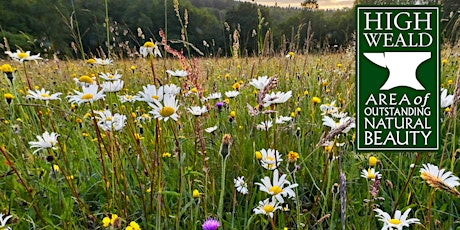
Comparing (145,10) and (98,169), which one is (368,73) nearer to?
(98,169)

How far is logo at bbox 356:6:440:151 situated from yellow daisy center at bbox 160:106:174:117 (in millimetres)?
510

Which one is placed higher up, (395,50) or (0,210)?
(395,50)

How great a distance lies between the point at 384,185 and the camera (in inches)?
48.3

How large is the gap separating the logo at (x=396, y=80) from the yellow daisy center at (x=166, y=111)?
510 millimetres

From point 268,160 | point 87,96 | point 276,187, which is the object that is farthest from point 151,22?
point 276,187

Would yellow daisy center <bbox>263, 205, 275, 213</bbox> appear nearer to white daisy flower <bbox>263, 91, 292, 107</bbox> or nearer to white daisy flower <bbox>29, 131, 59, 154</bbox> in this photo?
white daisy flower <bbox>263, 91, 292, 107</bbox>

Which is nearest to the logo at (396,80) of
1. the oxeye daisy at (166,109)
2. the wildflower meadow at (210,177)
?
the wildflower meadow at (210,177)

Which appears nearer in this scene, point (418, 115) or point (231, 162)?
point (418, 115)

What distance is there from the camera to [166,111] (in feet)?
2.88

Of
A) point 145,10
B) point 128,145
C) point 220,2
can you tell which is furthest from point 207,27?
point 128,145

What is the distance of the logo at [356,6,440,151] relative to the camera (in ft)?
3.37

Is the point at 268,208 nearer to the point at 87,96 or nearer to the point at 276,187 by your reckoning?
the point at 276,187

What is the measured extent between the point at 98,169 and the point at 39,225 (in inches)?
12.0

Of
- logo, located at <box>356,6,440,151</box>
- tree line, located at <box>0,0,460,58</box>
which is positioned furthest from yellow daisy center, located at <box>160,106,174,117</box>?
tree line, located at <box>0,0,460,58</box>
